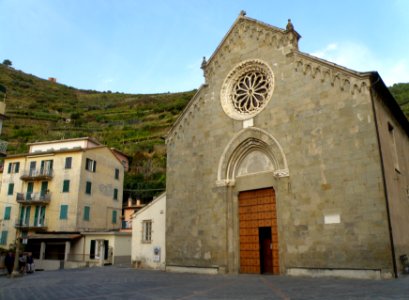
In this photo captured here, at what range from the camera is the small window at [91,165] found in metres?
38.0

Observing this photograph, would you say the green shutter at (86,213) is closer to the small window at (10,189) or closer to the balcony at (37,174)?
the balcony at (37,174)

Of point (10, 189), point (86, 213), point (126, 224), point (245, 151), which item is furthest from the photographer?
point (126, 224)

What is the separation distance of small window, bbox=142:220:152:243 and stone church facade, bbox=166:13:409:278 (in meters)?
2.82

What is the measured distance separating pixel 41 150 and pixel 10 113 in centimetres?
4801

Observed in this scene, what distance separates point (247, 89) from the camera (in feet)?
64.1

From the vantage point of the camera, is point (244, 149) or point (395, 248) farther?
point (244, 149)

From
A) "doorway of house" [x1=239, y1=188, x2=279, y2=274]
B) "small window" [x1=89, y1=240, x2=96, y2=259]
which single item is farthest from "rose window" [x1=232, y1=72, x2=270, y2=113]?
"small window" [x1=89, y1=240, x2=96, y2=259]

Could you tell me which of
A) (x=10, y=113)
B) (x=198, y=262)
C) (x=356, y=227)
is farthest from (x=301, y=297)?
(x=10, y=113)

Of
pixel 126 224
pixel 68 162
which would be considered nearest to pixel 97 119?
pixel 126 224

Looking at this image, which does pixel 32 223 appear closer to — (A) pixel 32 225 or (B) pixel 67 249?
(A) pixel 32 225

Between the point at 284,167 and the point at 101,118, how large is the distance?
8303 centimetres

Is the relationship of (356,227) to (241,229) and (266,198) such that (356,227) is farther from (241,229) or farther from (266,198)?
(241,229)

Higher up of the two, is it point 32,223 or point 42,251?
point 32,223

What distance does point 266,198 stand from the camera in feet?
58.0
